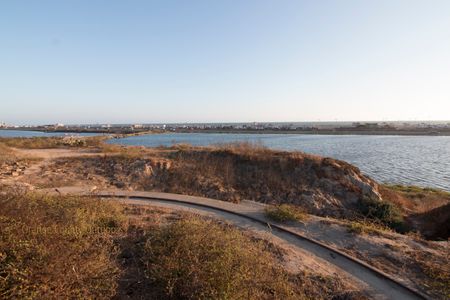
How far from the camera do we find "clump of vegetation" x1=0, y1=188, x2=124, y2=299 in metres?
4.53

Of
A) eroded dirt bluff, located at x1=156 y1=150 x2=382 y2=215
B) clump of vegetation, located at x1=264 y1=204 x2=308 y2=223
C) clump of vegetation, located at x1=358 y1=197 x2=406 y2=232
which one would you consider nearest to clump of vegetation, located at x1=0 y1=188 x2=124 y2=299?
clump of vegetation, located at x1=264 y1=204 x2=308 y2=223

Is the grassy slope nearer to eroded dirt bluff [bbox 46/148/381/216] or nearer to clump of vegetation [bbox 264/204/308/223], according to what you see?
clump of vegetation [bbox 264/204/308/223]

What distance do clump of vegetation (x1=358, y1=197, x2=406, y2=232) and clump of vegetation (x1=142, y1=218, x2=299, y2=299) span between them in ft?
37.8

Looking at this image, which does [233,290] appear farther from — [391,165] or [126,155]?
[391,165]

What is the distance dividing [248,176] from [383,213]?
8.85 m

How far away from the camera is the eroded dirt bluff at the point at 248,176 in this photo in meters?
19.5

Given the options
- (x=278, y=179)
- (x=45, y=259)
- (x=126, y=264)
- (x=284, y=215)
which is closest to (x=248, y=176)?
(x=278, y=179)

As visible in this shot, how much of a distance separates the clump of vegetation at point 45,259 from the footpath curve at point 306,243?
18.3ft

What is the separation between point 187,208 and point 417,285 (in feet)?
26.2

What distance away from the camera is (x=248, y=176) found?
22062 mm

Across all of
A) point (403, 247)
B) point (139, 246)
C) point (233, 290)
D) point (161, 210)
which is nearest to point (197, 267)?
point (233, 290)

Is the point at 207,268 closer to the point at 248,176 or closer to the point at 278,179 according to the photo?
the point at 278,179

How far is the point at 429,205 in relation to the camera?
69.6 ft

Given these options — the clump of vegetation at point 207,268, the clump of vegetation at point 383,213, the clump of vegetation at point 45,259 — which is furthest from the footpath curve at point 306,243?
the clump of vegetation at point 383,213
